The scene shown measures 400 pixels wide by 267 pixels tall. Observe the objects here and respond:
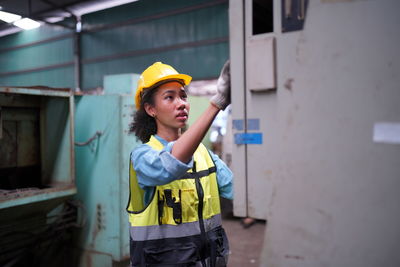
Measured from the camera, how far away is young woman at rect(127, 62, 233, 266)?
3.57 feet

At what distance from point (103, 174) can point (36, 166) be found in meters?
0.52

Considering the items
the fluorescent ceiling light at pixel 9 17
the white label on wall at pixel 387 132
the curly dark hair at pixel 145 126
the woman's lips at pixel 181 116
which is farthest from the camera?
the fluorescent ceiling light at pixel 9 17

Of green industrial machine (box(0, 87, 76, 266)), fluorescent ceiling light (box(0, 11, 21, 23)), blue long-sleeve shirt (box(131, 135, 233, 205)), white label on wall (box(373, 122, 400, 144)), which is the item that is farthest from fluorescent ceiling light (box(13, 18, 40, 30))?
white label on wall (box(373, 122, 400, 144))

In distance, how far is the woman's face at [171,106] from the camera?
4.41ft

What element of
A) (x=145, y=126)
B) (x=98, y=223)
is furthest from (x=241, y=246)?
(x=145, y=126)

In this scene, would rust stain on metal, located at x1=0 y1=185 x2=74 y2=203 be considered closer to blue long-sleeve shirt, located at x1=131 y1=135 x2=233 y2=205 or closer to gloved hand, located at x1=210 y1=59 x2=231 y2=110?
blue long-sleeve shirt, located at x1=131 y1=135 x2=233 y2=205

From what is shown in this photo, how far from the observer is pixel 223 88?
33.3 inches

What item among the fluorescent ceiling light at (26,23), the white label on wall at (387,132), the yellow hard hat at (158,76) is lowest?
the white label on wall at (387,132)

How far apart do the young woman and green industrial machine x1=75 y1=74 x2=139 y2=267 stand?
1.30 metres

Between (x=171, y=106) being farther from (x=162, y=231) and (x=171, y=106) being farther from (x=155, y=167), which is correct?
(x=162, y=231)

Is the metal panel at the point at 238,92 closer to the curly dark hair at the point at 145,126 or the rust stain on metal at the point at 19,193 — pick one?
the curly dark hair at the point at 145,126

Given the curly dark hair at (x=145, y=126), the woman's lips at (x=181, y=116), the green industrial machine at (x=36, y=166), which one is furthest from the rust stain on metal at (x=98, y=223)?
the woman's lips at (x=181, y=116)

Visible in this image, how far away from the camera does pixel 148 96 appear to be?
1.42 metres

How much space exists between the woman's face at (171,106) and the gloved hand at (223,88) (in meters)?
0.47
